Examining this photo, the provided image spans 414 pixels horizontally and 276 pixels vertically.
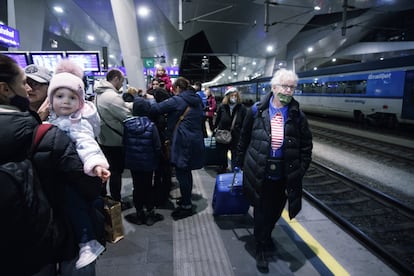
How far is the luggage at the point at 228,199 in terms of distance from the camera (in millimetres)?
3875

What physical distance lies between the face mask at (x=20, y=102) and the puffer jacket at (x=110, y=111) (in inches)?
86.4

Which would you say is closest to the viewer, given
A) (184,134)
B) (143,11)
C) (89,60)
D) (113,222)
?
(113,222)

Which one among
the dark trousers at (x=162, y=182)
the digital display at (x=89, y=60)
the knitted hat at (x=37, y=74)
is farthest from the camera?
the digital display at (x=89, y=60)

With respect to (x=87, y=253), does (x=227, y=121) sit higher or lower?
higher

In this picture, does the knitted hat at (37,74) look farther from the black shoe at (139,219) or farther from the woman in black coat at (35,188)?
the black shoe at (139,219)

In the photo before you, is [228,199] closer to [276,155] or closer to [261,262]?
[261,262]

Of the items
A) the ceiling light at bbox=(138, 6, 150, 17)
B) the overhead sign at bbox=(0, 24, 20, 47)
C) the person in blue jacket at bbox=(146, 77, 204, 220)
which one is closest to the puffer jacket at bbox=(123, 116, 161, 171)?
the person in blue jacket at bbox=(146, 77, 204, 220)

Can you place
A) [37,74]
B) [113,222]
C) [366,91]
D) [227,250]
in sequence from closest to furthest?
1. [37,74]
2. [227,250]
3. [113,222]
4. [366,91]

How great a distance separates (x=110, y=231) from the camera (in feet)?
10.8

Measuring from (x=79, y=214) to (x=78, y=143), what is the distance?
41 centimetres

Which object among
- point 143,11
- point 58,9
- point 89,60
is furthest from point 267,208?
point 58,9

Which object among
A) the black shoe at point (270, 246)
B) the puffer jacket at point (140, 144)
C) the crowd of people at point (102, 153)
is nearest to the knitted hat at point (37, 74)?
the crowd of people at point (102, 153)

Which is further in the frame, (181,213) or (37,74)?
(181,213)

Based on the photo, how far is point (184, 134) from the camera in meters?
3.85
